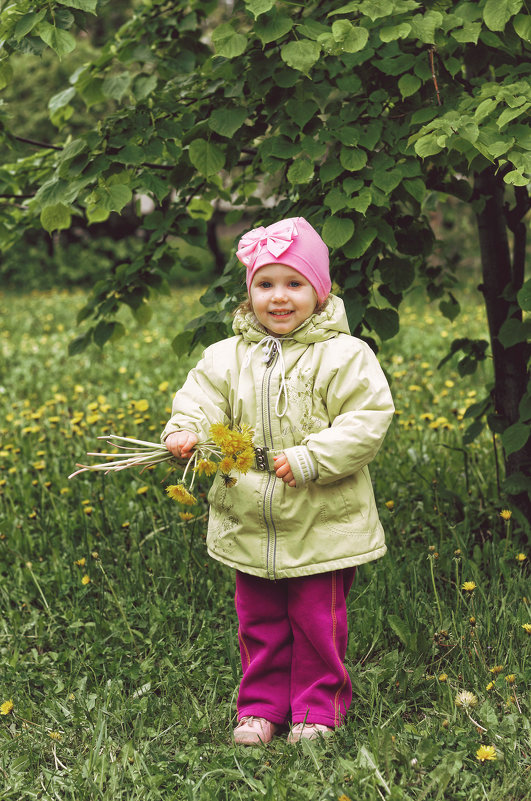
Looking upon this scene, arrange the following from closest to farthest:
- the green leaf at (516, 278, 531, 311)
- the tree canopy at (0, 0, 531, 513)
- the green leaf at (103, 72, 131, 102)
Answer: the tree canopy at (0, 0, 531, 513) → the green leaf at (516, 278, 531, 311) → the green leaf at (103, 72, 131, 102)

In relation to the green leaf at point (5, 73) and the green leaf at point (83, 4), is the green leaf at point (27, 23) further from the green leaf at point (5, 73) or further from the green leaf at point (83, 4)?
the green leaf at point (5, 73)

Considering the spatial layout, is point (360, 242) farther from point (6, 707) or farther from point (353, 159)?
point (6, 707)

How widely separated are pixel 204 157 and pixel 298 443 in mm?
1086

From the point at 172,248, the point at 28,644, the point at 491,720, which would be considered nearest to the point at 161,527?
the point at 28,644

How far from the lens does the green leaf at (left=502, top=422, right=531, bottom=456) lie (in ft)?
9.21

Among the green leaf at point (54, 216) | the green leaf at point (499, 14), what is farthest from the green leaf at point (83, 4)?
the green leaf at point (499, 14)

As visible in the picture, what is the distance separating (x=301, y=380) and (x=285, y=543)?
428 mm

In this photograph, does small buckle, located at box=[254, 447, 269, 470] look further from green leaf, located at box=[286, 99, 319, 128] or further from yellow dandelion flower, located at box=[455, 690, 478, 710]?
green leaf, located at box=[286, 99, 319, 128]

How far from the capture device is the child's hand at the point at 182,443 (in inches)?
81.2

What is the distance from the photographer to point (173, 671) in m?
2.58

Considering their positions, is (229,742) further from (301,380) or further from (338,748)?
(301,380)

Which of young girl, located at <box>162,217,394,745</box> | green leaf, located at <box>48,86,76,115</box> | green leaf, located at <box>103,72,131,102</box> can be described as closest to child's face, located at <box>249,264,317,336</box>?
young girl, located at <box>162,217,394,745</box>

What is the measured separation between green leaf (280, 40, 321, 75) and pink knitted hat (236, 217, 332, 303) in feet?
1.57

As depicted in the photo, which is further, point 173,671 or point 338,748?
point 173,671
